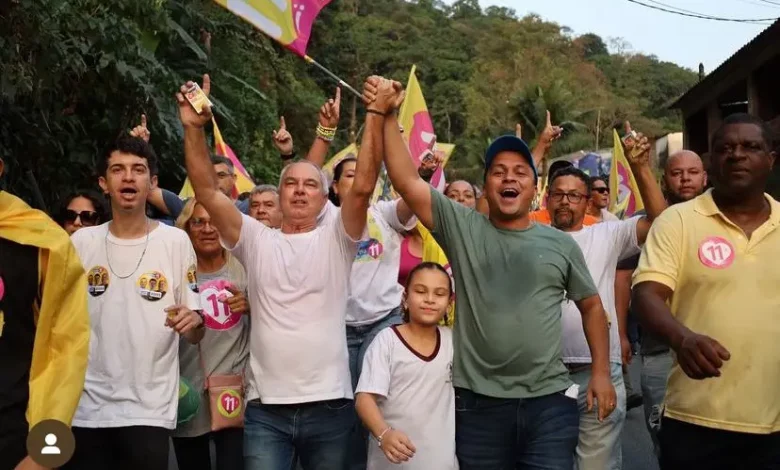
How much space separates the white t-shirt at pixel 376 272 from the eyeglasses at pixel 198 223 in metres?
1.20

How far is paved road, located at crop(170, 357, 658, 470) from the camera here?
23.5 feet

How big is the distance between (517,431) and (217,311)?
1.67m

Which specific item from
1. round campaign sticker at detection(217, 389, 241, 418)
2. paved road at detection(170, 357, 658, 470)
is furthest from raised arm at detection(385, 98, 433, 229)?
paved road at detection(170, 357, 658, 470)

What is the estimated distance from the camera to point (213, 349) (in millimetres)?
4973

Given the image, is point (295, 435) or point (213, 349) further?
point (213, 349)

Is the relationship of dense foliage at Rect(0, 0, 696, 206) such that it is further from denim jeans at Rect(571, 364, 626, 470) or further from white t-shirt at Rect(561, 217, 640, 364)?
denim jeans at Rect(571, 364, 626, 470)

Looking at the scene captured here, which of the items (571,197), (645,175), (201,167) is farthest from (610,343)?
(201,167)

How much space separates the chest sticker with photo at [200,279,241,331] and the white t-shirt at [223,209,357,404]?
1.25 feet

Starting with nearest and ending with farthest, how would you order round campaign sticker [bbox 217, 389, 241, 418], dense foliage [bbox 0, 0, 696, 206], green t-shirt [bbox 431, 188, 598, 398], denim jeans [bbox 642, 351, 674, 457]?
1. green t-shirt [bbox 431, 188, 598, 398]
2. round campaign sticker [bbox 217, 389, 241, 418]
3. denim jeans [bbox 642, 351, 674, 457]
4. dense foliage [bbox 0, 0, 696, 206]

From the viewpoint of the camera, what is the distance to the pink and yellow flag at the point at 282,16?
689 cm

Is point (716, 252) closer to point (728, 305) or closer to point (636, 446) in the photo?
point (728, 305)

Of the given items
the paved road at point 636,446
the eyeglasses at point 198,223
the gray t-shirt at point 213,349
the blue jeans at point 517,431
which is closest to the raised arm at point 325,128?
the eyeglasses at point 198,223

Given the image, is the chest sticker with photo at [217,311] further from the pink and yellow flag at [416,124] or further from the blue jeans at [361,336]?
the pink and yellow flag at [416,124]

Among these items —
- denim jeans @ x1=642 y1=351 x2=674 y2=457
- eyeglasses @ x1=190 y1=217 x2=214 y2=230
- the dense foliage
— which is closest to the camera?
eyeglasses @ x1=190 y1=217 x2=214 y2=230
